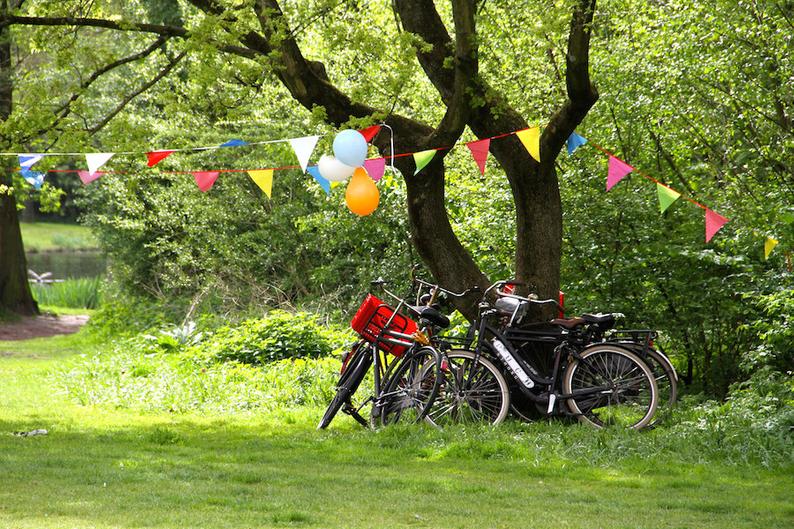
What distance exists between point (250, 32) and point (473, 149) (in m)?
2.29

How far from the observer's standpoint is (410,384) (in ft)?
25.7

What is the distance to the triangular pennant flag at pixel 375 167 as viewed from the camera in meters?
8.01

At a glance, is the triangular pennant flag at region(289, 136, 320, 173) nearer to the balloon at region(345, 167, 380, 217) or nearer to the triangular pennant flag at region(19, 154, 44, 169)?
the balloon at region(345, 167, 380, 217)

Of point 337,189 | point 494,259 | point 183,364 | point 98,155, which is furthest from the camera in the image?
point 337,189

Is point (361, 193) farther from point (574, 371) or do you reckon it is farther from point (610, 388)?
point (610, 388)

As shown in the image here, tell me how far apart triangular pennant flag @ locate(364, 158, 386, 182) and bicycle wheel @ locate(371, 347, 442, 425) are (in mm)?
1413

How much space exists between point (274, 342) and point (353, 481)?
6.13 metres

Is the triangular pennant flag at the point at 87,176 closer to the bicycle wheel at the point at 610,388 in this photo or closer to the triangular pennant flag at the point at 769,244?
the bicycle wheel at the point at 610,388

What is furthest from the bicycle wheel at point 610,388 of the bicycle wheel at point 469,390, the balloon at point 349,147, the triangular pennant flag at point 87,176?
the triangular pennant flag at point 87,176

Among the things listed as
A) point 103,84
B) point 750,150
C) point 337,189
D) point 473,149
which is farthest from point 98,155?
point 103,84

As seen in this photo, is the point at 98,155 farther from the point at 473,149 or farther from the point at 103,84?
the point at 103,84

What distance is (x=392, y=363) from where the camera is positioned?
804 cm

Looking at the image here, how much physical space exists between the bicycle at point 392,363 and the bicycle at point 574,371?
24 centimetres

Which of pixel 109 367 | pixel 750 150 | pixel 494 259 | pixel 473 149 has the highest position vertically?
pixel 750 150
